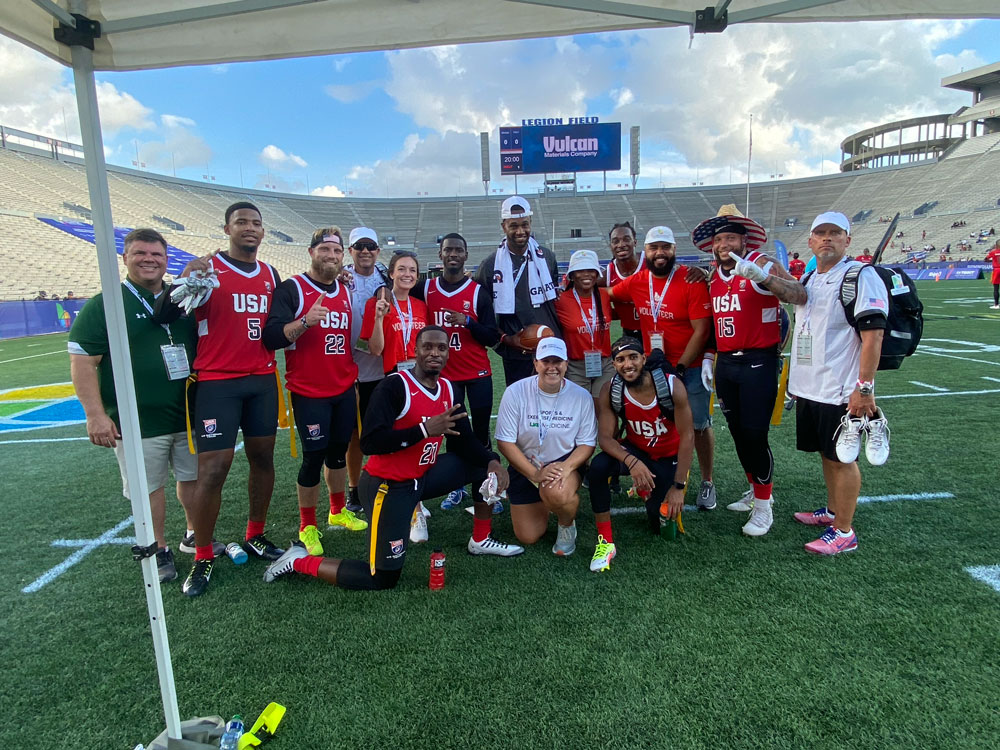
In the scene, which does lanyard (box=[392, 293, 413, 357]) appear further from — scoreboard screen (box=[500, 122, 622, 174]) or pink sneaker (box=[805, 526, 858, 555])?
scoreboard screen (box=[500, 122, 622, 174])

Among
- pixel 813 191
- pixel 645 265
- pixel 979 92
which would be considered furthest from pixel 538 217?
pixel 645 265

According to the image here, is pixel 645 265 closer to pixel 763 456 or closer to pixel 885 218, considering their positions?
pixel 763 456

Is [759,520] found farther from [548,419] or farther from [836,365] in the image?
[548,419]

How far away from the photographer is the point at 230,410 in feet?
10.9

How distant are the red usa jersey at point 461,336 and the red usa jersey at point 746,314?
5.53 ft

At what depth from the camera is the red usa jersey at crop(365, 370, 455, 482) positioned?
3.34 meters

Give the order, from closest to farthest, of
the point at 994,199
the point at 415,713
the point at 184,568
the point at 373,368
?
the point at 415,713 < the point at 184,568 < the point at 373,368 < the point at 994,199

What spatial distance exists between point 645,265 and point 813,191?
5737 centimetres

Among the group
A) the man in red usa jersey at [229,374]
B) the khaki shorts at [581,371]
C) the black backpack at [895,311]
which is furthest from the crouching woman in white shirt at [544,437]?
the black backpack at [895,311]

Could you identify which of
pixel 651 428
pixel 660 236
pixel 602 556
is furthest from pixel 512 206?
pixel 602 556

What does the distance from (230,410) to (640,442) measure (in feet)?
8.77

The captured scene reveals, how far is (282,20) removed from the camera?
2328 millimetres

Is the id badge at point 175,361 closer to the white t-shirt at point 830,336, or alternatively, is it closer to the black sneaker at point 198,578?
the black sneaker at point 198,578

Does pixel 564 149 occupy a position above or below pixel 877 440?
above
